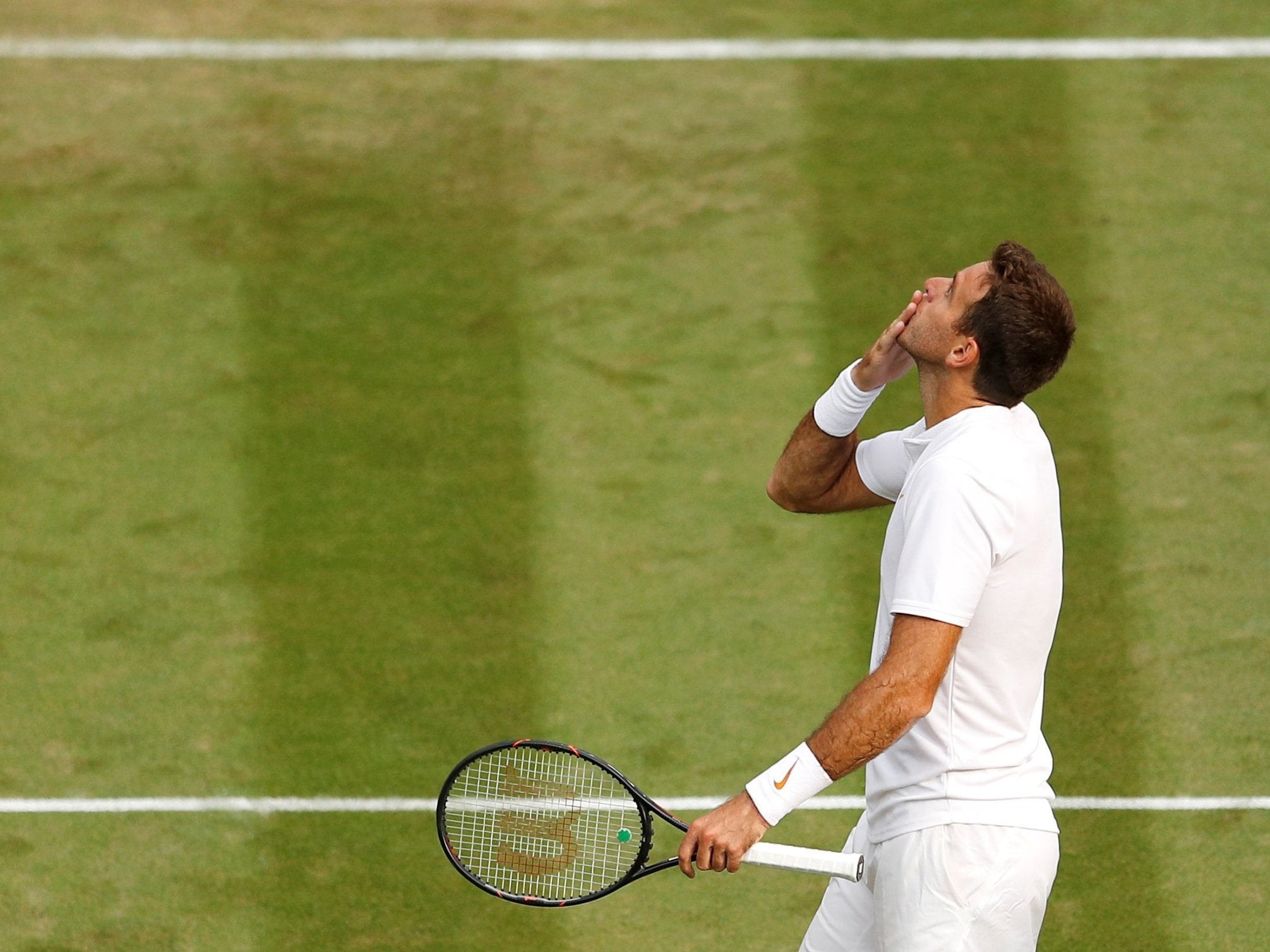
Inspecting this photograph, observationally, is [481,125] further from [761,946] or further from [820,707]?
[761,946]

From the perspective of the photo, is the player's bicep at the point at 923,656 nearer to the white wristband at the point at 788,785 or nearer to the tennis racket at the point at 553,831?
the white wristband at the point at 788,785

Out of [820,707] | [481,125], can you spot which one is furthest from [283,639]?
[481,125]

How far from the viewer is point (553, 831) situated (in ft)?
18.4

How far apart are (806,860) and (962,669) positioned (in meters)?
0.63

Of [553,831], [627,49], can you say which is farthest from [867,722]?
[627,49]

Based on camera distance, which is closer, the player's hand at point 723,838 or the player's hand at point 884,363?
the player's hand at point 723,838

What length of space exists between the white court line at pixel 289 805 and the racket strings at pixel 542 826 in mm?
230

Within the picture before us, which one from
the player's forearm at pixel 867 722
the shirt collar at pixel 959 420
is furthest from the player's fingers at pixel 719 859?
the shirt collar at pixel 959 420

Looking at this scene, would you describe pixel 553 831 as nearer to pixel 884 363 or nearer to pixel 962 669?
pixel 962 669

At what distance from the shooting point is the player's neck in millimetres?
4723

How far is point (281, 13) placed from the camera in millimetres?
9586

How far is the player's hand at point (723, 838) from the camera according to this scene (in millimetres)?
4438

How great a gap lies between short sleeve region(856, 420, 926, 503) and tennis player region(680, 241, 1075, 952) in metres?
0.49

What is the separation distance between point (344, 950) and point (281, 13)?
545cm
